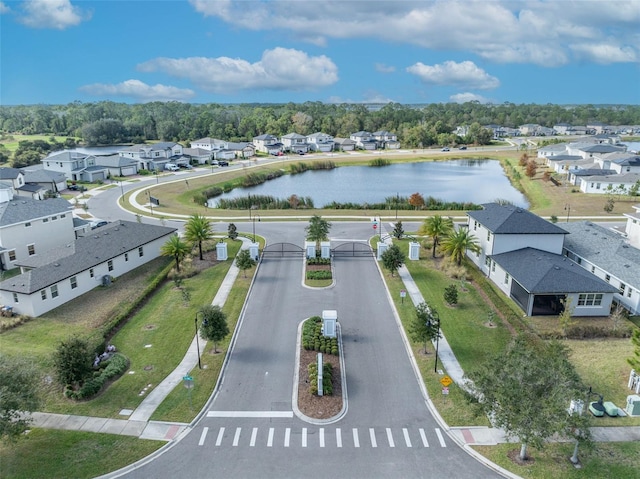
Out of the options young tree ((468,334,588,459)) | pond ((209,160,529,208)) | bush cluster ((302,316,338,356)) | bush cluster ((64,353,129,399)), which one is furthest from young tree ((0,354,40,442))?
pond ((209,160,529,208))

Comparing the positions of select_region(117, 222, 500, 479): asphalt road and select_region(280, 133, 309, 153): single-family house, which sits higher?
select_region(280, 133, 309, 153): single-family house

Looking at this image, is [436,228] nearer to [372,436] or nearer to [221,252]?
[221,252]

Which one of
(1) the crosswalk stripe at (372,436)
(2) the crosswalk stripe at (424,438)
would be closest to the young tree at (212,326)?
(1) the crosswalk stripe at (372,436)

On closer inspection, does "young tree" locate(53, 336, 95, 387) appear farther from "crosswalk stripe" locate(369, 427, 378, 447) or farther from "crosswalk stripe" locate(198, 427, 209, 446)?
"crosswalk stripe" locate(369, 427, 378, 447)

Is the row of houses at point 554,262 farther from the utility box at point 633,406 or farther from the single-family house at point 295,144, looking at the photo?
the single-family house at point 295,144

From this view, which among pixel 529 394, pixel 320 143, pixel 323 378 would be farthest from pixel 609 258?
pixel 320 143

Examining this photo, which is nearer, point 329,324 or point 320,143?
point 329,324
